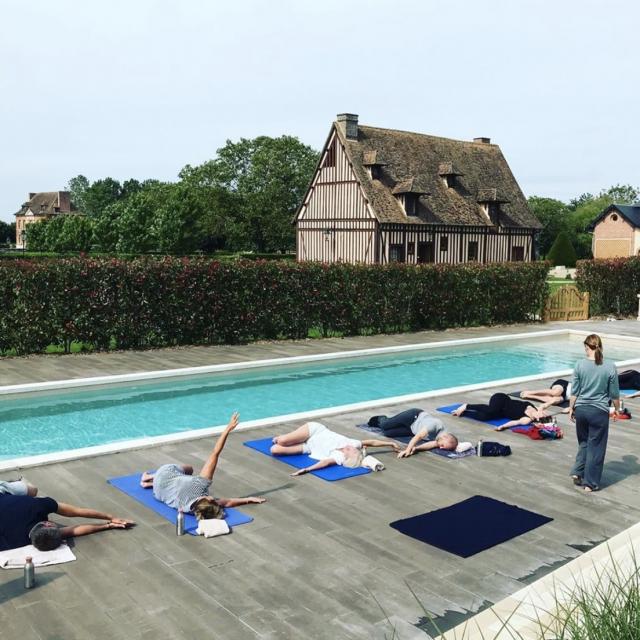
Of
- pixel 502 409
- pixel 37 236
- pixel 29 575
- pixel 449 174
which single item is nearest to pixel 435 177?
pixel 449 174

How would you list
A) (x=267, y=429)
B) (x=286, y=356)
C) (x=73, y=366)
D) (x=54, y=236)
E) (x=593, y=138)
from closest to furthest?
(x=267, y=429), (x=73, y=366), (x=286, y=356), (x=593, y=138), (x=54, y=236)

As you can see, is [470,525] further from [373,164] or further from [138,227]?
[138,227]

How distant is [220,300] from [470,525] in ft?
40.0

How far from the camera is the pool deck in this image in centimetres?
473

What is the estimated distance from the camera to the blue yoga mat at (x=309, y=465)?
779 centimetres

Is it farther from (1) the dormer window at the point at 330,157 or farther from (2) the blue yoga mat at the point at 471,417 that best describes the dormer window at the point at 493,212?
(2) the blue yoga mat at the point at 471,417

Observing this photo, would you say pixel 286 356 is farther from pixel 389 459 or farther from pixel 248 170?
pixel 248 170

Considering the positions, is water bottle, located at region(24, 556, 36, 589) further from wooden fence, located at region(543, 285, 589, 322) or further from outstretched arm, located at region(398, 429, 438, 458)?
wooden fence, located at region(543, 285, 589, 322)

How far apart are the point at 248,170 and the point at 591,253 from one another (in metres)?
31.8

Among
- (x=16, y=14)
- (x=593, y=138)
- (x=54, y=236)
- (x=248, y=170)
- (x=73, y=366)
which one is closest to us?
(x=16, y=14)

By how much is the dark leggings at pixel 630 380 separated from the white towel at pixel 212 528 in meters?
8.95

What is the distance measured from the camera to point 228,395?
44.2 feet

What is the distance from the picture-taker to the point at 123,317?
54.1 ft

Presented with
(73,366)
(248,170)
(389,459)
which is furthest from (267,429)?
(248,170)
